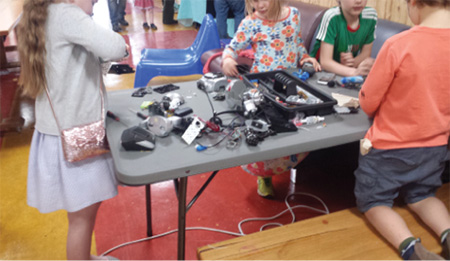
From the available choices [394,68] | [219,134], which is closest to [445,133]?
Result: [394,68]

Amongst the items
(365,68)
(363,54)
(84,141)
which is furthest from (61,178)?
(363,54)

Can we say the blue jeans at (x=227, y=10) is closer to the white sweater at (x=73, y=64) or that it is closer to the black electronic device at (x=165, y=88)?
the black electronic device at (x=165, y=88)

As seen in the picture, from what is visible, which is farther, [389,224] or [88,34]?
[389,224]

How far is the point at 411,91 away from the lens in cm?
127

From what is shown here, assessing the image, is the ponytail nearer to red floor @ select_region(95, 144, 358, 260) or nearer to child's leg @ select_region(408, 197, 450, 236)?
red floor @ select_region(95, 144, 358, 260)

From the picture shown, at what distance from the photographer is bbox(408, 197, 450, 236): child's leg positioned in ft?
4.36

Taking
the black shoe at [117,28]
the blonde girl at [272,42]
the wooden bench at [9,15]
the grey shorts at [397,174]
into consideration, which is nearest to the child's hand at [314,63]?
the blonde girl at [272,42]

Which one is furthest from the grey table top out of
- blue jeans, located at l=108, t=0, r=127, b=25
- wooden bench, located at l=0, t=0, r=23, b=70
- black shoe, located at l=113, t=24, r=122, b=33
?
blue jeans, located at l=108, t=0, r=127, b=25

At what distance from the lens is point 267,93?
1.51 metres

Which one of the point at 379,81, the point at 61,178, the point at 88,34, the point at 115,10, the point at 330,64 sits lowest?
the point at 115,10

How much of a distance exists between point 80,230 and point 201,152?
0.62m

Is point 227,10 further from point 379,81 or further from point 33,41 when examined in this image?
point 33,41

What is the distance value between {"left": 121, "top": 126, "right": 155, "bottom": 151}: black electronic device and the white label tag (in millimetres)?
105

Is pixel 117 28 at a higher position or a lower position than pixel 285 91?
lower
